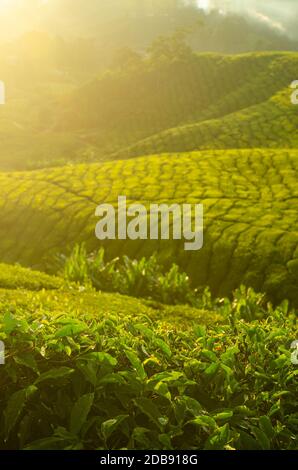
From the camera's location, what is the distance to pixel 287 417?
9.75 feet

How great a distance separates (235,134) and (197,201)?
12.2 metres

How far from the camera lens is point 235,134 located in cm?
2223

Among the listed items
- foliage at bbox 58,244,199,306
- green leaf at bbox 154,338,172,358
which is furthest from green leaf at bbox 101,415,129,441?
foliage at bbox 58,244,199,306

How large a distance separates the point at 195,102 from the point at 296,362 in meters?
29.9

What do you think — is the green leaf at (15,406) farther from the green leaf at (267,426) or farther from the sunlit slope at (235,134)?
the sunlit slope at (235,134)

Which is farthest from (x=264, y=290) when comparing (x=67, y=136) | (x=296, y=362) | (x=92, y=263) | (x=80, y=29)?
(x=80, y=29)

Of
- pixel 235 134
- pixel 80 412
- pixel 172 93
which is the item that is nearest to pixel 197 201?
pixel 80 412

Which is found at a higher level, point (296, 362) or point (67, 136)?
point (67, 136)

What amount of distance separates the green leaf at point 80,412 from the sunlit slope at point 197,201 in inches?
218

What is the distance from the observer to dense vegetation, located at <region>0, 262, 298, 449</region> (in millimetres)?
2648

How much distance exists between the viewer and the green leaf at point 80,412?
2.60 m

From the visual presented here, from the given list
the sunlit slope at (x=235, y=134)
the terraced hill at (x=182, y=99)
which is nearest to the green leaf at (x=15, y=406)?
the sunlit slope at (x=235, y=134)
